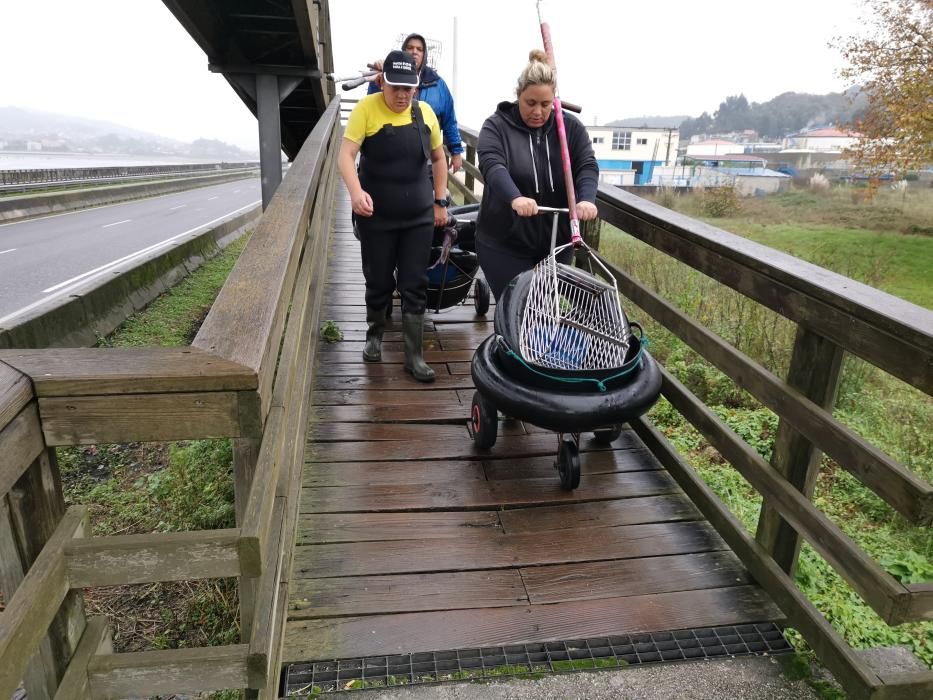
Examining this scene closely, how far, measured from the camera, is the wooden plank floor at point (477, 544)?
2.38 meters

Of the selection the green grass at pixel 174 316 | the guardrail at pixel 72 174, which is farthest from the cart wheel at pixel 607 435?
the guardrail at pixel 72 174

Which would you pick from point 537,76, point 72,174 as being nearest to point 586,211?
Result: point 537,76

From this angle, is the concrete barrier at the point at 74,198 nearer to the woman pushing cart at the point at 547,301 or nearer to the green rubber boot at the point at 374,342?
the green rubber boot at the point at 374,342

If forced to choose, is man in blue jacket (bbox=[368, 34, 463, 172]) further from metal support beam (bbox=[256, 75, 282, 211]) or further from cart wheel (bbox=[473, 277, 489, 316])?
metal support beam (bbox=[256, 75, 282, 211])

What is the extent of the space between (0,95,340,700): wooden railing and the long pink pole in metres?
1.72

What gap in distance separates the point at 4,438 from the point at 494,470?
92.9 inches

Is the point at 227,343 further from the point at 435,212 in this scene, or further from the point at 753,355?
the point at 753,355

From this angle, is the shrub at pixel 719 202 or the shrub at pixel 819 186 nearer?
the shrub at pixel 719 202

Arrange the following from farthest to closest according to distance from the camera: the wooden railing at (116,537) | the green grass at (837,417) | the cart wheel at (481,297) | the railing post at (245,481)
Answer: the cart wheel at (481,297), the green grass at (837,417), the railing post at (245,481), the wooden railing at (116,537)

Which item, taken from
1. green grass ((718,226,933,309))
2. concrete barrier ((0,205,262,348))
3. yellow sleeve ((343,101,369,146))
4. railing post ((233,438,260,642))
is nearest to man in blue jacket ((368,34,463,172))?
yellow sleeve ((343,101,369,146))

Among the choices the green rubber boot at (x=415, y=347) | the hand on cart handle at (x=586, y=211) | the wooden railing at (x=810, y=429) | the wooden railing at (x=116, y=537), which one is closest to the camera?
the wooden railing at (x=116, y=537)

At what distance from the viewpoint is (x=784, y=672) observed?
2191 mm

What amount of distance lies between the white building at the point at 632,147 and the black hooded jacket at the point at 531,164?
2871 inches

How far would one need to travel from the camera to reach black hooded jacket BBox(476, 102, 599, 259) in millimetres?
3344
